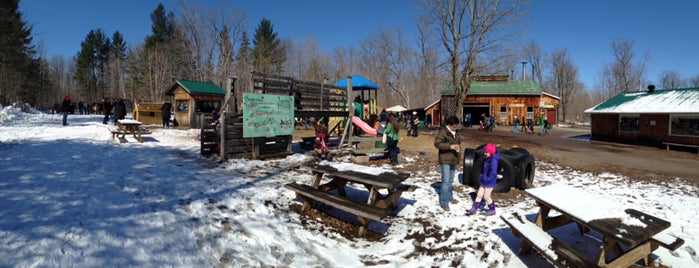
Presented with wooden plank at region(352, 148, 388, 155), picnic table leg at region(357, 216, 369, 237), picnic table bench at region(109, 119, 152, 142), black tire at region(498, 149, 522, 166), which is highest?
picnic table bench at region(109, 119, 152, 142)

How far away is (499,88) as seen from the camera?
37531mm

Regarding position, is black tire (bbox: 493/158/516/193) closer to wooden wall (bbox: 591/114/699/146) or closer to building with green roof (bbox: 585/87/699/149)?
building with green roof (bbox: 585/87/699/149)

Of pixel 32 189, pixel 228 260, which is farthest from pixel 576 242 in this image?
pixel 32 189

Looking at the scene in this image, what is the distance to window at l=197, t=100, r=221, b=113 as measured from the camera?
2395 cm

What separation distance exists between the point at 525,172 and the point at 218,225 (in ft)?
21.9

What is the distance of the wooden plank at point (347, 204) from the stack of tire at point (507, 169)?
3.93 meters

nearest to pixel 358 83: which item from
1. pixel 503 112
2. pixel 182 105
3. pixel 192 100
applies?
pixel 192 100

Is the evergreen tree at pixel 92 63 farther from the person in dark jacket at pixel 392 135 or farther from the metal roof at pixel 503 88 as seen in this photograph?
the person in dark jacket at pixel 392 135

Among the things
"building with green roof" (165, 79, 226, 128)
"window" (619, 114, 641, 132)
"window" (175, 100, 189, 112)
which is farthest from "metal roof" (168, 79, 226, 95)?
"window" (619, 114, 641, 132)

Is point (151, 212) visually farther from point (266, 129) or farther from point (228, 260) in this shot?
point (266, 129)

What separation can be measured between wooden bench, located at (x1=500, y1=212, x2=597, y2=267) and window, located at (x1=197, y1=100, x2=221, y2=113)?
77.2 ft

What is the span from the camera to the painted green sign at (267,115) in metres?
9.59

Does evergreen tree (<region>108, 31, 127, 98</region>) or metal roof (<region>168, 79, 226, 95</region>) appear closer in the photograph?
metal roof (<region>168, 79, 226, 95</region>)

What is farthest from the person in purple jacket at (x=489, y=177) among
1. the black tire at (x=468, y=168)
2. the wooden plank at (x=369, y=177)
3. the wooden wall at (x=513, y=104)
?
the wooden wall at (x=513, y=104)
